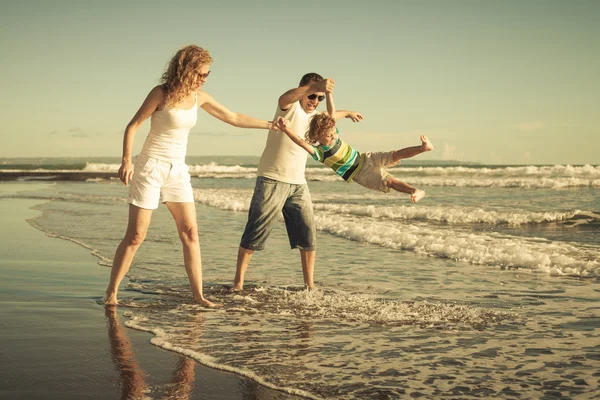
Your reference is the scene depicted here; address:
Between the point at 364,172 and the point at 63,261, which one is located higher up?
the point at 364,172

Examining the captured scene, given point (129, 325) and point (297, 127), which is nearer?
point (129, 325)

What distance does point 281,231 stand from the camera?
12.0 metres

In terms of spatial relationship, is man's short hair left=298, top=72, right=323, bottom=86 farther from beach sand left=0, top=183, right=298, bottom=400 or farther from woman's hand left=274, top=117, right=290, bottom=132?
beach sand left=0, top=183, right=298, bottom=400

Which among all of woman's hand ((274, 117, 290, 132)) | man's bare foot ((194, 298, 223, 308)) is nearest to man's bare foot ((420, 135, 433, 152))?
woman's hand ((274, 117, 290, 132))

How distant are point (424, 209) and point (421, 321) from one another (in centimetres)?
1089

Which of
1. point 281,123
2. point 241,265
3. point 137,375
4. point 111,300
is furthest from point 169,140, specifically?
point 137,375

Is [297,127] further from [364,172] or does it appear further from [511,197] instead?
[511,197]

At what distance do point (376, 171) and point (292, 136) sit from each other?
47.7 inches

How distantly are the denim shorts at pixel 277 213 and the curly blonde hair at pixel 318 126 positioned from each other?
56 cm

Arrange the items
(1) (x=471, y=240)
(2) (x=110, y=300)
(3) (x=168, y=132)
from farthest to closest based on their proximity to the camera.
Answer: (1) (x=471, y=240), (2) (x=110, y=300), (3) (x=168, y=132)

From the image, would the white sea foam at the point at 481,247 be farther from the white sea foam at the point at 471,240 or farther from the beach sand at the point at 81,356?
the beach sand at the point at 81,356

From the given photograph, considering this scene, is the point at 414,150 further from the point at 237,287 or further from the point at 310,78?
the point at 237,287

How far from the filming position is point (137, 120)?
5.36 metres

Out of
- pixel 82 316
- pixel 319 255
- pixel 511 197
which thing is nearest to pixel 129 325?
pixel 82 316
